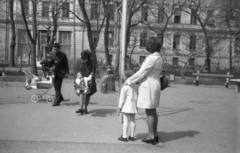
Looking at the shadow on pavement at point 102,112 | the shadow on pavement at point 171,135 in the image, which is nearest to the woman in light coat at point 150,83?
the shadow on pavement at point 171,135

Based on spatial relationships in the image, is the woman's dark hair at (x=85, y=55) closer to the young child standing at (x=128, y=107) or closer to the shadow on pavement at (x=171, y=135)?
the young child standing at (x=128, y=107)

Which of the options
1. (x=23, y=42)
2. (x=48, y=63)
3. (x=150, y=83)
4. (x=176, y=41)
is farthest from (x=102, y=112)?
(x=176, y=41)

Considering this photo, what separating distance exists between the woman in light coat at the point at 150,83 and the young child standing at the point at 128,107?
0.27 m

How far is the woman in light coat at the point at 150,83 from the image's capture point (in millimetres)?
4840

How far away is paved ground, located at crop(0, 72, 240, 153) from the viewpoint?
475cm

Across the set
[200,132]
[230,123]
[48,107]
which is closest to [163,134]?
[200,132]

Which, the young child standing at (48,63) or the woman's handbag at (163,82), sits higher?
the young child standing at (48,63)

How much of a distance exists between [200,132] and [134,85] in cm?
211

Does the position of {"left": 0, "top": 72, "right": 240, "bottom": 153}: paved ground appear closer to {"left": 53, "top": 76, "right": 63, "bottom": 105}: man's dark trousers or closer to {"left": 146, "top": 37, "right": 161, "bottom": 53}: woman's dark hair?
{"left": 53, "top": 76, "right": 63, "bottom": 105}: man's dark trousers

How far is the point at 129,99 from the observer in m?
5.18

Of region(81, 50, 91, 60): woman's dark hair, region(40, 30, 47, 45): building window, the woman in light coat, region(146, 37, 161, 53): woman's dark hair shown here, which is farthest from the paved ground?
region(40, 30, 47, 45): building window

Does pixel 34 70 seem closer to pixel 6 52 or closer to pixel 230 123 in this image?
pixel 230 123

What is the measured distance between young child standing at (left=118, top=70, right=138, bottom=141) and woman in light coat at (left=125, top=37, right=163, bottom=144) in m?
0.27

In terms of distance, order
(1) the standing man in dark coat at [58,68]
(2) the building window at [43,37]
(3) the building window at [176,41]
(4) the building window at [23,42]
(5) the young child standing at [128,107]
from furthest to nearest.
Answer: (2) the building window at [43,37], (3) the building window at [176,41], (4) the building window at [23,42], (1) the standing man in dark coat at [58,68], (5) the young child standing at [128,107]
